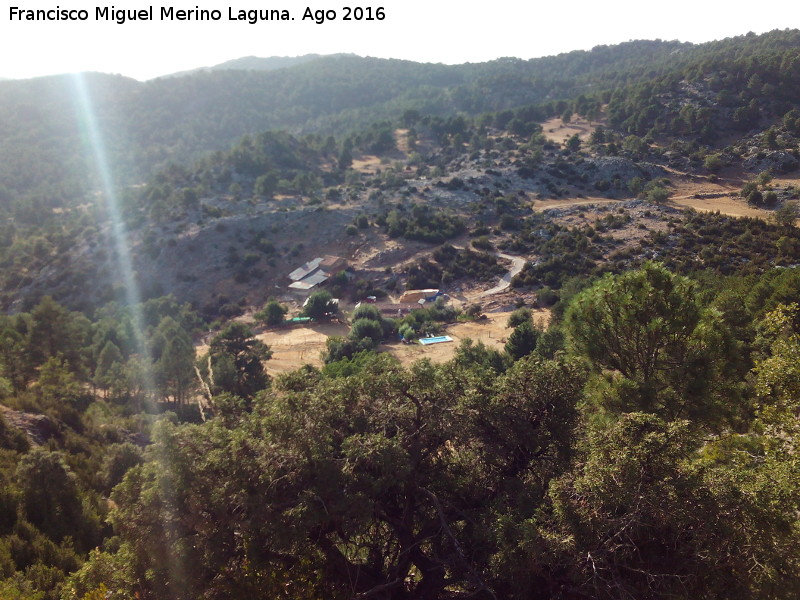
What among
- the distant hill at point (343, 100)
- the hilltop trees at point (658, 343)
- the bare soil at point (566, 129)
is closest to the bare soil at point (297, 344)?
the hilltop trees at point (658, 343)

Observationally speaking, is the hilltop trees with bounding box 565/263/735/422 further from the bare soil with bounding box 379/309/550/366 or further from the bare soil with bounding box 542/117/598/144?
the bare soil with bounding box 542/117/598/144

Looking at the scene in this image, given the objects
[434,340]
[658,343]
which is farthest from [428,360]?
[434,340]

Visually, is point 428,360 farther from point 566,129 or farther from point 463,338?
point 566,129

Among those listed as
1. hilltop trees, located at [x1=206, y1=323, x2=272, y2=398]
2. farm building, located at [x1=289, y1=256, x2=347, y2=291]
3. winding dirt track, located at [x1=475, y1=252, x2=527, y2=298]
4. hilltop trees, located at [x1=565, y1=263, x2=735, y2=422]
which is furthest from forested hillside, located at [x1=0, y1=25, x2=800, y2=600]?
farm building, located at [x1=289, y1=256, x2=347, y2=291]

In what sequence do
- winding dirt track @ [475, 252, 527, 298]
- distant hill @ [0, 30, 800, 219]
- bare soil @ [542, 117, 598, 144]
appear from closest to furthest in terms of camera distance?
winding dirt track @ [475, 252, 527, 298]
distant hill @ [0, 30, 800, 219]
bare soil @ [542, 117, 598, 144]

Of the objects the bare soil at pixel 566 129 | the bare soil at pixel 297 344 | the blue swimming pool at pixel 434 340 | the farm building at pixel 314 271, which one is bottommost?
the bare soil at pixel 297 344

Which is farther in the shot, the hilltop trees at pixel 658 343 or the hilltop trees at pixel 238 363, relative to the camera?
the hilltop trees at pixel 238 363

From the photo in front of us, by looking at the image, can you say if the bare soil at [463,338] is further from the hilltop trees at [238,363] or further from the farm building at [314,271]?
the farm building at [314,271]

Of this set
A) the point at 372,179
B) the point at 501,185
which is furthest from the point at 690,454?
the point at 372,179
